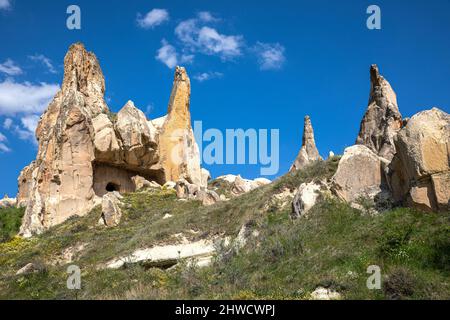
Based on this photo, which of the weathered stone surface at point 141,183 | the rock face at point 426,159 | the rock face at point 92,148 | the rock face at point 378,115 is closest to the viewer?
the rock face at point 426,159

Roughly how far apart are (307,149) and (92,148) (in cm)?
1738

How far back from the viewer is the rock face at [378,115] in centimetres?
2097

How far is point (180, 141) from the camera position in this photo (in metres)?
33.6

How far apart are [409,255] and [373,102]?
14.4m

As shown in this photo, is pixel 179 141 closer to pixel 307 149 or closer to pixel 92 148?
pixel 92 148

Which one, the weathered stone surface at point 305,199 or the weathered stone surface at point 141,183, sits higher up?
the weathered stone surface at point 141,183

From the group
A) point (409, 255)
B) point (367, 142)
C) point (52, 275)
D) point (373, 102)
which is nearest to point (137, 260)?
point (52, 275)

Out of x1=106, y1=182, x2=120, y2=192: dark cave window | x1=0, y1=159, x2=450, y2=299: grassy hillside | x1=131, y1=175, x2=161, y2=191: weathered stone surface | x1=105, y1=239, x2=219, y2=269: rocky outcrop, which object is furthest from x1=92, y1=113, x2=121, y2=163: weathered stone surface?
x1=105, y1=239, x2=219, y2=269: rocky outcrop

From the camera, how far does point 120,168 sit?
103ft

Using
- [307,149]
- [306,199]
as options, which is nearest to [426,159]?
[306,199]

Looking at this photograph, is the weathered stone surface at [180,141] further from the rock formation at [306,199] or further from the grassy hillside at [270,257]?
the rock formation at [306,199]

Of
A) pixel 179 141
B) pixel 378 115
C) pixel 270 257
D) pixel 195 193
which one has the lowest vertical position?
pixel 270 257

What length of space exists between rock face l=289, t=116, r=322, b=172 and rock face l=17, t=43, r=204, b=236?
7664mm

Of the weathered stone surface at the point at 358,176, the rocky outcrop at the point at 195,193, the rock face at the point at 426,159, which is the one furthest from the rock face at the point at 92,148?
the rock face at the point at 426,159
